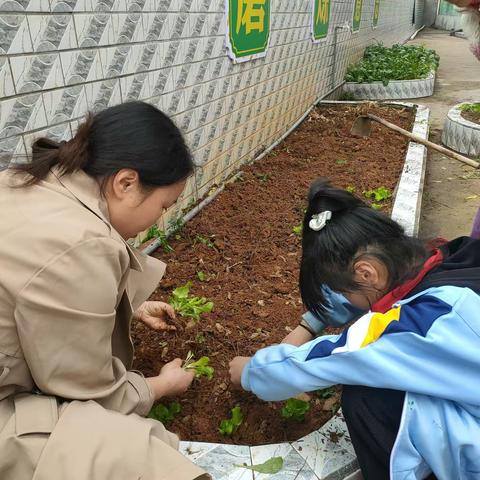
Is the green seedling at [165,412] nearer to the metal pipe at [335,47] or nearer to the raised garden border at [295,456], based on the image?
the raised garden border at [295,456]

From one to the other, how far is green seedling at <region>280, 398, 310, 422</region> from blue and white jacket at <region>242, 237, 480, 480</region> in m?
0.34

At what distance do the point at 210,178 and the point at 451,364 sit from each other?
2.93 m

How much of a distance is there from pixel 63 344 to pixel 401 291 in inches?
42.6

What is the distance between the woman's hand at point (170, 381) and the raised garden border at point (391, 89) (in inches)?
350

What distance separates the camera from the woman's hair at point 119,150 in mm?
1399

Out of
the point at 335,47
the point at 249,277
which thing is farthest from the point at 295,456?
the point at 335,47

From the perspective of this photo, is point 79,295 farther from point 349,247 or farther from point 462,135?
point 462,135

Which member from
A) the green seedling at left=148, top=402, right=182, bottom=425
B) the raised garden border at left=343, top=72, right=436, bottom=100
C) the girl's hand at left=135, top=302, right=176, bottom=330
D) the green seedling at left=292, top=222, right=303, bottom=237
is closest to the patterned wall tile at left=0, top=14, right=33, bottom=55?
the girl's hand at left=135, top=302, right=176, bottom=330

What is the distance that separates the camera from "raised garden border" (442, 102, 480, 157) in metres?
6.32

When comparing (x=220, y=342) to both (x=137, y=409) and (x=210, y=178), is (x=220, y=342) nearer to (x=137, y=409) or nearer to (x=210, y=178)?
(x=137, y=409)

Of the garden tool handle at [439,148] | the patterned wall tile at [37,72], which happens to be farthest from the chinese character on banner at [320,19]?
the patterned wall tile at [37,72]

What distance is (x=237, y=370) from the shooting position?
6.48 ft

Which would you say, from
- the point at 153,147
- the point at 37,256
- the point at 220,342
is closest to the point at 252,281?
the point at 220,342

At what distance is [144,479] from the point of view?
1271 mm
